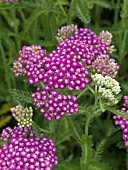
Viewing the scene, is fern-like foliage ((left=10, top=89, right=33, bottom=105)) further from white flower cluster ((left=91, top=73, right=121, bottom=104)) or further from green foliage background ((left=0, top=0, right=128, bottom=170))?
white flower cluster ((left=91, top=73, right=121, bottom=104))

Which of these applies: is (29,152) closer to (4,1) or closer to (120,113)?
(120,113)

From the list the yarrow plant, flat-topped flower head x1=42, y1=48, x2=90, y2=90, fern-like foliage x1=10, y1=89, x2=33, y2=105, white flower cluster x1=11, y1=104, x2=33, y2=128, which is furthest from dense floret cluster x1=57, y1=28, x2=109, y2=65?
white flower cluster x1=11, y1=104, x2=33, y2=128

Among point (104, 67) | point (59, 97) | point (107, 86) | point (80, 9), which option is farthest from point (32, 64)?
point (80, 9)

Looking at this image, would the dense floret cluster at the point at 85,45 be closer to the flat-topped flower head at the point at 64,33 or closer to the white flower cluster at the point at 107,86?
the flat-topped flower head at the point at 64,33

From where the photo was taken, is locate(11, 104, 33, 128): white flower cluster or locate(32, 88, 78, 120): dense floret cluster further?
locate(11, 104, 33, 128): white flower cluster

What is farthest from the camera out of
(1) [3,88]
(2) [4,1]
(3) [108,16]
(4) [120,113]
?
(3) [108,16]

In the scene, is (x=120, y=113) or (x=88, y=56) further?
(x=88, y=56)

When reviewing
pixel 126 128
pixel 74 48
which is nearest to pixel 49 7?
pixel 74 48
